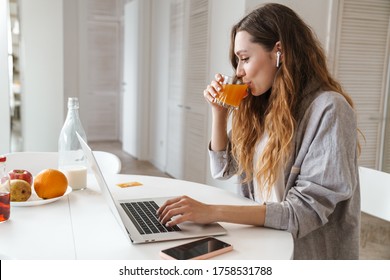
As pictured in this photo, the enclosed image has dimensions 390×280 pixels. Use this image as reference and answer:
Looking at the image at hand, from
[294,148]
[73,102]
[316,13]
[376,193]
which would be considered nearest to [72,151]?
[73,102]

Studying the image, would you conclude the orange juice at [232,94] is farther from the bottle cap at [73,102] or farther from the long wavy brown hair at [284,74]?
the bottle cap at [73,102]

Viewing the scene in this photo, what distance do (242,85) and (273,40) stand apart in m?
0.15

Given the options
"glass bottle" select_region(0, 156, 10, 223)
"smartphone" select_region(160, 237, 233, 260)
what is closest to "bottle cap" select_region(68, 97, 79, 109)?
"glass bottle" select_region(0, 156, 10, 223)

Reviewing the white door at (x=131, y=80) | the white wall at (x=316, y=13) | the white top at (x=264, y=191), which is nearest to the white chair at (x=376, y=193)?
the white top at (x=264, y=191)

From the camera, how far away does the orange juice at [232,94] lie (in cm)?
120

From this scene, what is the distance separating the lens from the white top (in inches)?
43.7

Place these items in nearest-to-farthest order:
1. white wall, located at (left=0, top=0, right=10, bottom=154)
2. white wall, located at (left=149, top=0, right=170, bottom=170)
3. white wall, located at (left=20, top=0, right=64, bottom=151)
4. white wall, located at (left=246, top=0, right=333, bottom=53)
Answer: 1. white wall, located at (left=246, top=0, right=333, bottom=53)
2. white wall, located at (left=0, top=0, right=10, bottom=154)
3. white wall, located at (left=20, top=0, right=64, bottom=151)
4. white wall, located at (left=149, top=0, right=170, bottom=170)

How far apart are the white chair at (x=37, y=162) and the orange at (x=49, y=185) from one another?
1.79 ft

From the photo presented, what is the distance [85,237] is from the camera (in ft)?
2.92

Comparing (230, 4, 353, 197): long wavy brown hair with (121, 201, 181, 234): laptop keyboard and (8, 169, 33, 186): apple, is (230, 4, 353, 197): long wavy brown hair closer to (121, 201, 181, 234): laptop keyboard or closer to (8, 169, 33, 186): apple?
(121, 201, 181, 234): laptop keyboard

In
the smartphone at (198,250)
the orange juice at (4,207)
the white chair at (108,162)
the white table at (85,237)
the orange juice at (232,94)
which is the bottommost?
the white chair at (108,162)

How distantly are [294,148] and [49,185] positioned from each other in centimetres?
66

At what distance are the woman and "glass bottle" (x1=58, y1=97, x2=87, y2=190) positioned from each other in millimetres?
419

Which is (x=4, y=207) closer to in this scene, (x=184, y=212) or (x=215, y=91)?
(x=184, y=212)
